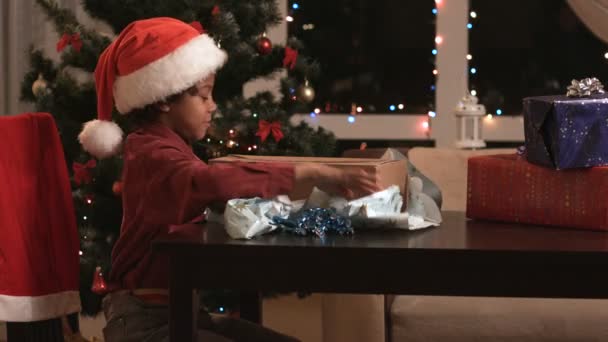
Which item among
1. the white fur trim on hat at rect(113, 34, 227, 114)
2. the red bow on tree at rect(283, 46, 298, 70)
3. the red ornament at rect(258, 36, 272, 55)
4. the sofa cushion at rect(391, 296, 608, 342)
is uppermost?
the red ornament at rect(258, 36, 272, 55)

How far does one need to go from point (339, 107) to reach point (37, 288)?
2593mm

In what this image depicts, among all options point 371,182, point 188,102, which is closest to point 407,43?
point 188,102

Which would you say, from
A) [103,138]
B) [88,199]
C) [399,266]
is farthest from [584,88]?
[88,199]

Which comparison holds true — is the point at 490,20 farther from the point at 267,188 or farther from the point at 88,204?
the point at 267,188

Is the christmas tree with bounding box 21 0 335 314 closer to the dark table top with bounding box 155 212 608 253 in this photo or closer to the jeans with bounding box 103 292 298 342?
the jeans with bounding box 103 292 298 342

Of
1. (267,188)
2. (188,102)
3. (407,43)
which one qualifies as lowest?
(267,188)

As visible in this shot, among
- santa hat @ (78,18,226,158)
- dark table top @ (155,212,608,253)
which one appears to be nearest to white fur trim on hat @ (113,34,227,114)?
santa hat @ (78,18,226,158)

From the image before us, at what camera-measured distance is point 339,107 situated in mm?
4395

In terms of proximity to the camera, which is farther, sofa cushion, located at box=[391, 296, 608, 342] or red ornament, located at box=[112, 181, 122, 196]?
red ornament, located at box=[112, 181, 122, 196]

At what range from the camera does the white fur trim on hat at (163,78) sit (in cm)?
183

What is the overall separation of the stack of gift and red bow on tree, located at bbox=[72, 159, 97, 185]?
1.60m

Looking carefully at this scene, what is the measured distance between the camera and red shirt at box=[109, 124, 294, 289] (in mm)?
1613

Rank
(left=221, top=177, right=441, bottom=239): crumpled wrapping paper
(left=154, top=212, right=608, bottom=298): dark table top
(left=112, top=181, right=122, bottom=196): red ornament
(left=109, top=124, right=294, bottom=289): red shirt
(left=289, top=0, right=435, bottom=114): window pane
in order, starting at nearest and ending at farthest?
(left=154, top=212, right=608, bottom=298): dark table top → (left=221, top=177, right=441, bottom=239): crumpled wrapping paper → (left=109, top=124, right=294, bottom=289): red shirt → (left=112, top=181, right=122, bottom=196): red ornament → (left=289, top=0, right=435, bottom=114): window pane

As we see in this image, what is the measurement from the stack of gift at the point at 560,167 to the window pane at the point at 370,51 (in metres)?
2.63
